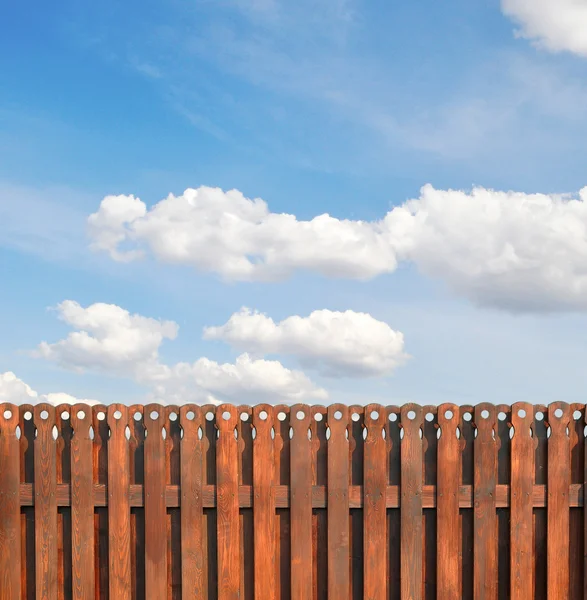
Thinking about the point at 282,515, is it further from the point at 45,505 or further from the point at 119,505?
the point at 45,505

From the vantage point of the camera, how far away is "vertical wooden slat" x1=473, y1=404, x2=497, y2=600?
742cm

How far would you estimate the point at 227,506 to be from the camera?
7277 millimetres

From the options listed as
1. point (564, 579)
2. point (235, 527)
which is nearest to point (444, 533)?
point (564, 579)

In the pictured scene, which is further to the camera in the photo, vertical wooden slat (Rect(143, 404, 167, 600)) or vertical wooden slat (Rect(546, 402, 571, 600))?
vertical wooden slat (Rect(546, 402, 571, 600))

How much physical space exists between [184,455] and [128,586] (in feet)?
4.65

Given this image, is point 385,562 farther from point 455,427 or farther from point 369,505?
point 455,427

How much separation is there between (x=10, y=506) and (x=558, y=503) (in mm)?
5296

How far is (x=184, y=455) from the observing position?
728cm

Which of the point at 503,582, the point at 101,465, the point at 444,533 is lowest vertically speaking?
the point at 503,582

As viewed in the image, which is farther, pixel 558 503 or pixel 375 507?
pixel 558 503

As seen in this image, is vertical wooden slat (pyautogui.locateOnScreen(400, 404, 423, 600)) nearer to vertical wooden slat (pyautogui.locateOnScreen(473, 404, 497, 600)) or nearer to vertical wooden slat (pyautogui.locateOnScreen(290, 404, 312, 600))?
vertical wooden slat (pyautogui.locateOnScreen(473, 404, 497, 600))

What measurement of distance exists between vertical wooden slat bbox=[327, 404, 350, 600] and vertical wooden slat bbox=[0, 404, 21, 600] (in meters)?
3.00

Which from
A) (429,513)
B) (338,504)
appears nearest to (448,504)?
(429,513)

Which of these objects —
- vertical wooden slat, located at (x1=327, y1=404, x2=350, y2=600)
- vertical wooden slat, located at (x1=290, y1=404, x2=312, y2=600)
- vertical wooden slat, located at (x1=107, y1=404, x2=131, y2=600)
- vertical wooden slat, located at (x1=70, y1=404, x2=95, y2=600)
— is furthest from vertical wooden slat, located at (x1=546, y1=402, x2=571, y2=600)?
vertical wooden slat, located at (x1=70, y1=404, x2=95, y2=600)
